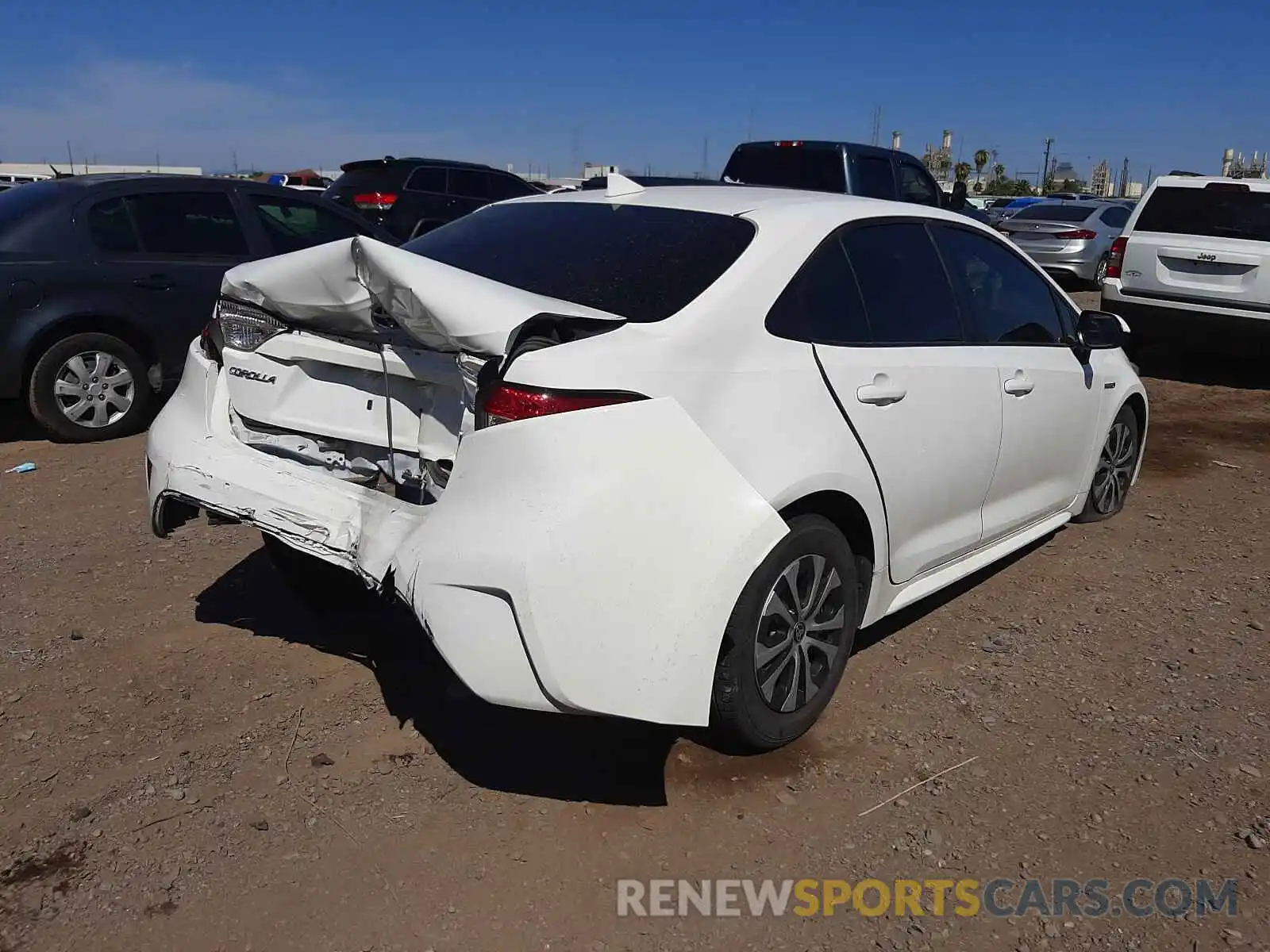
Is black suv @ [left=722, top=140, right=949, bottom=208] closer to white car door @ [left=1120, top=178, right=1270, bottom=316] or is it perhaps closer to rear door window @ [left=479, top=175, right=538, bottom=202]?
white car door @ [left=1120, top=178, right=1270, bottom=316]

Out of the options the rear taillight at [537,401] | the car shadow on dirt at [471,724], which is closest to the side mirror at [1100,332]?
the car shadow on dirt at [471,724]

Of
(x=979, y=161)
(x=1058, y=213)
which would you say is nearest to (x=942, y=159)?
(x=979, y=161)

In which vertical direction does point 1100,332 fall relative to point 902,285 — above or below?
below

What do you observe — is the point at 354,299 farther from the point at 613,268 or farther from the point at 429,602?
the point at 429,602

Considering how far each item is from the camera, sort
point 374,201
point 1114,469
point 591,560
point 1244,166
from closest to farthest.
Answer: point 591,560 < point 1114,469 < point 374,201 < point 1244,166

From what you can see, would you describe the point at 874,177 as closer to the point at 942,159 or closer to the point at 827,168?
the point at 827,168

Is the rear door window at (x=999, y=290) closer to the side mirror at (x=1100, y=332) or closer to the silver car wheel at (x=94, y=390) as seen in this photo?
the side mirror at (x=1100, y=332)

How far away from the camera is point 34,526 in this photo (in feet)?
17.1

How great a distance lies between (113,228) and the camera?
679 centimetres

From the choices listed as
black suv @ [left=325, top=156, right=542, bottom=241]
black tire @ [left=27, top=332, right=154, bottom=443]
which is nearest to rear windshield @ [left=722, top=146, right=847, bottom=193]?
black suv @ [left=325, top=156, right=542, bottom=241]

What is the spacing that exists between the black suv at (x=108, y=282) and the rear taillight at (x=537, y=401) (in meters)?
4.60

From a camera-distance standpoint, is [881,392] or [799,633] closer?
[799,633]

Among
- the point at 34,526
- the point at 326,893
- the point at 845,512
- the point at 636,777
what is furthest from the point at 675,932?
the point at 34,526

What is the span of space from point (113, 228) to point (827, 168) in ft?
21.2
